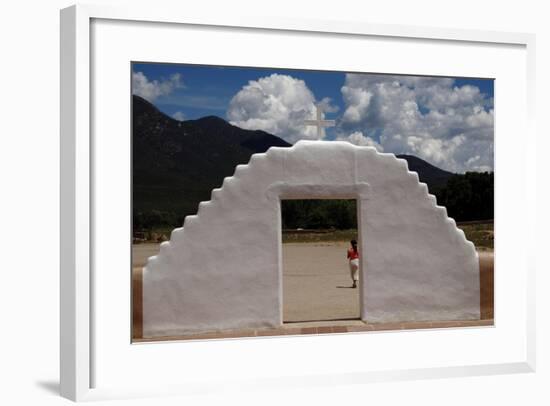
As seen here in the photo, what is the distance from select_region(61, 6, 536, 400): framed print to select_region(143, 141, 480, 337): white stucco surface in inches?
0.7

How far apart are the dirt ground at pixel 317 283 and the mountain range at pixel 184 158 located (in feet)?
11.8

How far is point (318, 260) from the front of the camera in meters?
27.1

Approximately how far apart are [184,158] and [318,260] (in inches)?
266

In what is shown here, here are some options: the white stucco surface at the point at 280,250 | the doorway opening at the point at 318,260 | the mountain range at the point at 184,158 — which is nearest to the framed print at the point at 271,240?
the white stucco surface at the point at 280,250

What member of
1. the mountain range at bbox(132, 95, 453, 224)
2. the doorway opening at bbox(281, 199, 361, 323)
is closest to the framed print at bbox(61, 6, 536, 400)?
the doorway opening at bbox(281, 199, 361, 323)

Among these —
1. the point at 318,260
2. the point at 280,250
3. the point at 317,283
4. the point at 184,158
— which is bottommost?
the point at 317,283

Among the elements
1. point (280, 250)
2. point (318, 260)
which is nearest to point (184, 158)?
point (318, 260)

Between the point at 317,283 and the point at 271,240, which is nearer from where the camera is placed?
the point at 271,240

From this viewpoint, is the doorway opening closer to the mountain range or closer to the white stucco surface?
the white stucco surface

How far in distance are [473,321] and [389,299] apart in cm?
112

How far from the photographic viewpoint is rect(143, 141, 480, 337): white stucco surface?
963 centimetres

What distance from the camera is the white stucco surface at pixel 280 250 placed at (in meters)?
9.63

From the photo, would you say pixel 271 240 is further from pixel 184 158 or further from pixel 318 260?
pixel 184 158

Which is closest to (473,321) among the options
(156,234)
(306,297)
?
(306,297)
